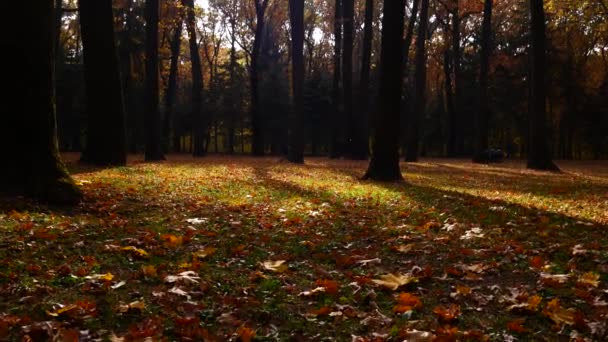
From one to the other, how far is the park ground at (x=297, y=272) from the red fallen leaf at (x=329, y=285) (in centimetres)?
3

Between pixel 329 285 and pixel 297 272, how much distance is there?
75cm

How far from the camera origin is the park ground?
149 inches

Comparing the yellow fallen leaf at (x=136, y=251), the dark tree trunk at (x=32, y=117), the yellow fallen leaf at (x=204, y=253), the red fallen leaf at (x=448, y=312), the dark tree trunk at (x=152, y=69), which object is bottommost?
the red fallen leaf at (x=448, y=312)

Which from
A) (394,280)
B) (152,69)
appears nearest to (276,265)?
(394,280)

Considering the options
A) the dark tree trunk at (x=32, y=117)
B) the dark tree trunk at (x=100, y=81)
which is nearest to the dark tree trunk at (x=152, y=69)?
the dark tree trunk at (x=100, y=81)

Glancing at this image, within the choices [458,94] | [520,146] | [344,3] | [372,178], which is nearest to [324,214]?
[372,178]

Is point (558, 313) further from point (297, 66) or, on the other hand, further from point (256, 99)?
point (256, 99)

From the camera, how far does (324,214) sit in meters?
8.84

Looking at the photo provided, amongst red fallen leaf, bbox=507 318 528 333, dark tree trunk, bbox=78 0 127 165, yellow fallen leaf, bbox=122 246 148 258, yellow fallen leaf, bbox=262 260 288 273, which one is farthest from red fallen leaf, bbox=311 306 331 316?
dark tree trunk, bbox=78 0 127 165

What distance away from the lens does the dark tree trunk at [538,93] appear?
22.1m

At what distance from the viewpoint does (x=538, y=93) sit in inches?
874

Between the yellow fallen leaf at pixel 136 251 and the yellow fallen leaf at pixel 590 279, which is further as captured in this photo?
the yellow fallen leaf at pixel 136 251

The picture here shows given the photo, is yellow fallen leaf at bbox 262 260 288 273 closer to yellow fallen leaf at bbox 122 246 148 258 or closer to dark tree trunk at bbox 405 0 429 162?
yellow fallen leaf at bbox 122 246 148 258

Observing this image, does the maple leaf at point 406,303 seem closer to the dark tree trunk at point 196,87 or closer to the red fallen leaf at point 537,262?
the red fallen leaf at point 537,262
